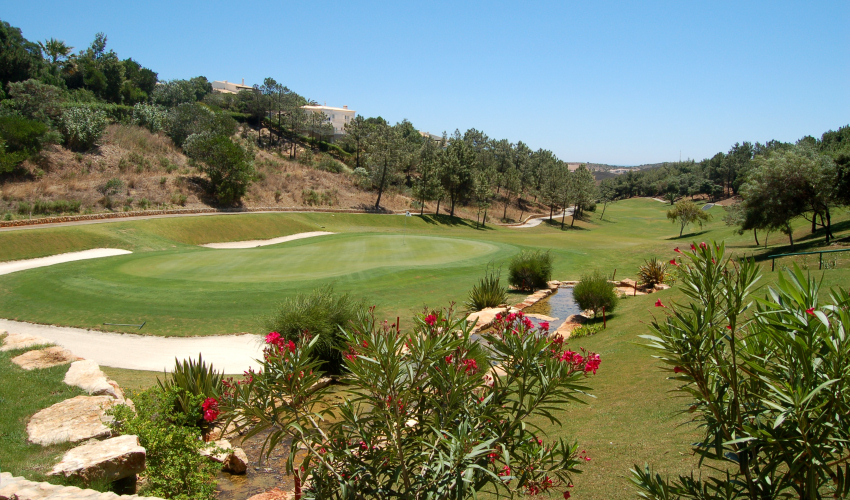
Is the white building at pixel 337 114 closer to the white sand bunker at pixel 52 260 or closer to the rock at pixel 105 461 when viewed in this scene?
the white sand bunker at pixel 52 260

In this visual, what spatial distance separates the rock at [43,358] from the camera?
410 inches

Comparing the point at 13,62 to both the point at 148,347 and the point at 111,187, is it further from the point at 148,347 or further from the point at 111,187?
the point at 148,347

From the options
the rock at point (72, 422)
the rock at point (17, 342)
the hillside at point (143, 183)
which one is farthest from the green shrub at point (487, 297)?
the hillside at point (143, 183)

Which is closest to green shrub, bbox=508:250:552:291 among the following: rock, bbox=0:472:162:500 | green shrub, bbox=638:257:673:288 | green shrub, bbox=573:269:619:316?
green shrub, bbox=638:257:673:288

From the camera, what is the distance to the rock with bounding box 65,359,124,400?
30.3 feet

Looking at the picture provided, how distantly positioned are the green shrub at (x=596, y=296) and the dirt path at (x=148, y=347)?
1148cm

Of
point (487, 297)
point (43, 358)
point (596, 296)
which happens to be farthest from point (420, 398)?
point (487, 297)

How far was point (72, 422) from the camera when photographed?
779 cm

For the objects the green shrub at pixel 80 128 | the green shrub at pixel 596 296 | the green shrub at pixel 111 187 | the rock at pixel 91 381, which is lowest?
the rock at pixel 91 381

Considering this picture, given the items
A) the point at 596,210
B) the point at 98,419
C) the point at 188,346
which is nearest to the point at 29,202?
the point at 188,346

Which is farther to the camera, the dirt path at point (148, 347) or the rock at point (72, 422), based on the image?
the dirt path at point (148, 347)

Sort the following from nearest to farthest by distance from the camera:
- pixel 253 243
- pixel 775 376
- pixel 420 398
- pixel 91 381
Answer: pixel 775 376
pixel 420 398
pixel 91 381
pixel 253 243

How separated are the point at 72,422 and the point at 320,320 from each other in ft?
19.3

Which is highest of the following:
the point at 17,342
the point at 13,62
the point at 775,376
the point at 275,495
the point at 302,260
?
the point at 13,62
